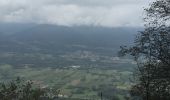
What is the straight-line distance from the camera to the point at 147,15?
22266 millimetres

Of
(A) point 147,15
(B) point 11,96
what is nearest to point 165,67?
(A) point 147,15

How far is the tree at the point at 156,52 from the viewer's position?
21.4 m

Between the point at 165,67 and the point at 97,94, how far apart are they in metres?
144

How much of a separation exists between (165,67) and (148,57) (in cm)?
272

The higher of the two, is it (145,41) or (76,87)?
(145,41)

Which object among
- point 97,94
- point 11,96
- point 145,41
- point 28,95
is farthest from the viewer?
point 97,94

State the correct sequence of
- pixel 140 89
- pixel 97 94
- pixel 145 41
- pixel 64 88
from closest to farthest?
pixel 145 41
pixel 140 89
pixel 97 94
pixel 64 88

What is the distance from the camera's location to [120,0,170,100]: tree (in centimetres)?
2139

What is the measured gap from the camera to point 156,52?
2259cm

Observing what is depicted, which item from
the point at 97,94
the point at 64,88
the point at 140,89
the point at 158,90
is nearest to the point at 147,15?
the point at 158,90

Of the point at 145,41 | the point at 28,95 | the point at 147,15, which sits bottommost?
the point at 28,95

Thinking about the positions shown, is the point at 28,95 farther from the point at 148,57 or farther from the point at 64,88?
the point at 64,88

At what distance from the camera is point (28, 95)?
6050 cm

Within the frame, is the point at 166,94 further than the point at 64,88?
No
